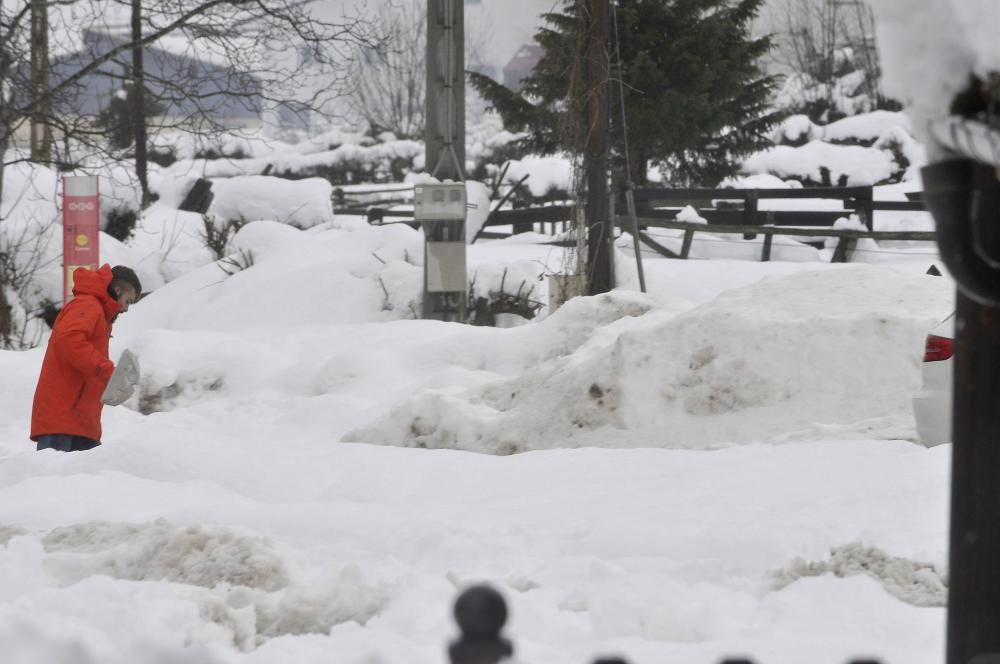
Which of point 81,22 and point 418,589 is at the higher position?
point 81,22

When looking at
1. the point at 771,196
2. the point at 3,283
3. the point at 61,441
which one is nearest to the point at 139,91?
the point at 3,283

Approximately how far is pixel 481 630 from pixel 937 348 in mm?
4295

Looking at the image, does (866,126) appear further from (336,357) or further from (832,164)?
(336,357)

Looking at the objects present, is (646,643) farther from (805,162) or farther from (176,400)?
(805,162)

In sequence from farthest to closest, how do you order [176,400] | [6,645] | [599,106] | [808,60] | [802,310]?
[808,60], [599,106], [176,400], [802,310], [6,645]

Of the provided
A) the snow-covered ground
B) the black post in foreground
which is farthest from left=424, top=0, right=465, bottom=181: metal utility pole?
the black post in foreground

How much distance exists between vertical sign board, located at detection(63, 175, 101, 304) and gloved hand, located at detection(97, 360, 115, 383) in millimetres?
4985

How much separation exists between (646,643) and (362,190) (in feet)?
89.3

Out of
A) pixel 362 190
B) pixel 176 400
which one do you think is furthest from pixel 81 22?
pixel 362 190

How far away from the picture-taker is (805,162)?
30.2 meters

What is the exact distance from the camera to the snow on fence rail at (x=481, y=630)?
1238 millimetres

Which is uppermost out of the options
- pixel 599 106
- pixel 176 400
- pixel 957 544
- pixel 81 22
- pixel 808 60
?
pixel 808 60

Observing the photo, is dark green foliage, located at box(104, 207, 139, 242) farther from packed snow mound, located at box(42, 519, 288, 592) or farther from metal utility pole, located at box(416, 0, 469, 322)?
packed snow mound, located at box(42, 519, 288, 592)

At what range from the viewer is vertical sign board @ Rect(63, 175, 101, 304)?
10844mm
